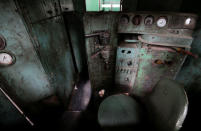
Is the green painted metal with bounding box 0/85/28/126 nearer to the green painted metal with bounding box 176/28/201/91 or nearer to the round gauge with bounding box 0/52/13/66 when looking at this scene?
the round gauge with bounding box 0/52/13/66

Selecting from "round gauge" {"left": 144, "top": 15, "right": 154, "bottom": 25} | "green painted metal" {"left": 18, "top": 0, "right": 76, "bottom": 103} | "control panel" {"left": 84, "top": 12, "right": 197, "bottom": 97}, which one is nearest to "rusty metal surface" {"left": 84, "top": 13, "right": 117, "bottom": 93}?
"control panel" {"left": 84, "top": 12, "right": 197, "bottom": 97}

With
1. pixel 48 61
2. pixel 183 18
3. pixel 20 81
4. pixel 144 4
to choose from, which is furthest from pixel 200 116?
pixel 20 81

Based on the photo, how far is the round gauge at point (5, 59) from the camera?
1.18m

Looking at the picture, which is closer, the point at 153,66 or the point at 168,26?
the point at 168,26

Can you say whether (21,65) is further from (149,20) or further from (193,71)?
(193,71)

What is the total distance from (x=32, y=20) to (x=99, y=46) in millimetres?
1036

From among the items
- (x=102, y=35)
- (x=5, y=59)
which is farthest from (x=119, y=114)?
(x=5, y=59)

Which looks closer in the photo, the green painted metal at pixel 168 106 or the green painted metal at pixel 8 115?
the green painted metal at pixel 168 106

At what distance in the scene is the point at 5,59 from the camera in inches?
47.2

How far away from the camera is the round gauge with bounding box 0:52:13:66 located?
118cm

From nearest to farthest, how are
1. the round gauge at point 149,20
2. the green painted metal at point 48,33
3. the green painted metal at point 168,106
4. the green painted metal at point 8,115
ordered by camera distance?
the green painted metal at point 168,106
the green painted metal at point 48,33
the green painted metal at point 8,115
the round gauge at point 149,20

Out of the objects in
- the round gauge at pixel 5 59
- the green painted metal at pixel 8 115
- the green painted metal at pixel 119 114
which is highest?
the round gauge at pixel 5 59

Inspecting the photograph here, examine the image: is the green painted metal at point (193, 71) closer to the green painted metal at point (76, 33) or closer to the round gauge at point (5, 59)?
the green painted metal at point (76, 33)

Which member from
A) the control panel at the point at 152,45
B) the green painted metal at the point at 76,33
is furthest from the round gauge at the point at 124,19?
the green painted metal at the point at 76,33
